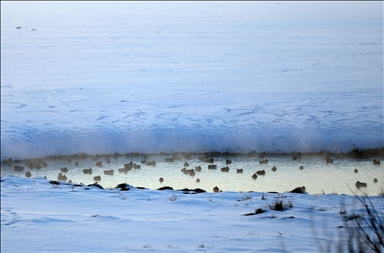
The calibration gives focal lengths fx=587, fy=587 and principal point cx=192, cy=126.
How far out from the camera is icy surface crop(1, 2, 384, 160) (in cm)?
1678

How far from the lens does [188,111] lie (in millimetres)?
19672

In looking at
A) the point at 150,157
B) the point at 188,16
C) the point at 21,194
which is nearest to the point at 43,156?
the point at 150,157

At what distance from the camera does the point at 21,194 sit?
10.3 metres

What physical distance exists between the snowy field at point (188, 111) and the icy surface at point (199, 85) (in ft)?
0.23

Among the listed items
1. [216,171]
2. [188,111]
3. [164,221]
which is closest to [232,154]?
[216,171]

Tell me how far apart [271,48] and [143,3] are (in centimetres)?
3353

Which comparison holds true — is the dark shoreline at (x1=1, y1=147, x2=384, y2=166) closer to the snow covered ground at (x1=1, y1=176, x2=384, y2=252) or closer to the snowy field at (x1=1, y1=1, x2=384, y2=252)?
the snowy field at (x1=1, y1=1, x2=384, y2=252)

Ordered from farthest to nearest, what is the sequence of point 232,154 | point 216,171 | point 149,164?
1. point 232,154
2. point 149,164
3. point 216,171

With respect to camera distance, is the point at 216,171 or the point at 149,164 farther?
the point at 149,164

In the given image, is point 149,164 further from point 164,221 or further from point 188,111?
point 164,221

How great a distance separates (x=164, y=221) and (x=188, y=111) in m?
11.3

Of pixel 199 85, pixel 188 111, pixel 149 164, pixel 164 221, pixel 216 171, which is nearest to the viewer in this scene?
pixel 164 221

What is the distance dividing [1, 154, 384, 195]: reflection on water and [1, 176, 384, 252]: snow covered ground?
91.3 inches

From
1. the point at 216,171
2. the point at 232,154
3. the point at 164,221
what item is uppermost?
the point at 232,154
